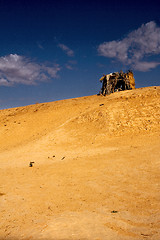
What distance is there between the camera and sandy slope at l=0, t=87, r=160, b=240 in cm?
310

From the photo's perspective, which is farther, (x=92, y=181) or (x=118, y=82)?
(x=118, y=82)

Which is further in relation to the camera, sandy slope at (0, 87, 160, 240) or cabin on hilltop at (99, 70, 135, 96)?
cabin on hilltop at (99, 70, 135, 96)

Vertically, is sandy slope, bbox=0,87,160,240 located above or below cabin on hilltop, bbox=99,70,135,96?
below

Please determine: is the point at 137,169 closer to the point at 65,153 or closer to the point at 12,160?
the point at 65,153

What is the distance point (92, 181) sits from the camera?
5648 mm

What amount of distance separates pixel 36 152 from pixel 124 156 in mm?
5728

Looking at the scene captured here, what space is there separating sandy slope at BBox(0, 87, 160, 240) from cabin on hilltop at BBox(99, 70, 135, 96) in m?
7.82

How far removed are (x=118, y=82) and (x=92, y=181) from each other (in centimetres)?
1906

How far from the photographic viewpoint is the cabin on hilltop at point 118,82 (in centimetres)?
2225

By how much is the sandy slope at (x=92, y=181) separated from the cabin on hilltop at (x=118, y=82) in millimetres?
7820

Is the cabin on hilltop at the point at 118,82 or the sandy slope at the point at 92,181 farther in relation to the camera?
the cabin on hilltop at the point at 118,82

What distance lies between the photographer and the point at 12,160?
1031 centimetres

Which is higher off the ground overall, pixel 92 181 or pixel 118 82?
pixel 118 82

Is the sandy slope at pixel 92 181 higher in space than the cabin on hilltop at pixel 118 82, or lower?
lower
